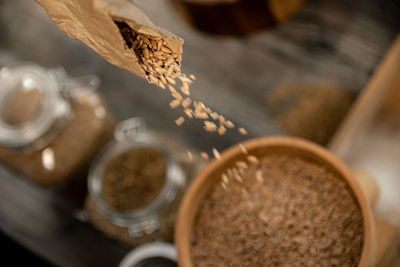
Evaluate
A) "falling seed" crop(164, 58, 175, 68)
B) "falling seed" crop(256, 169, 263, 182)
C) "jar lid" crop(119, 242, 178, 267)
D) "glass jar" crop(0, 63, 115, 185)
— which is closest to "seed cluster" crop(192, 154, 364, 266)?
"falling seed" crop(256, 169, 263, 182)

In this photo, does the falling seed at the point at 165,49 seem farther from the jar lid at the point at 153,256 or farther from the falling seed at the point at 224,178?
the jar lid at the point at 153,256

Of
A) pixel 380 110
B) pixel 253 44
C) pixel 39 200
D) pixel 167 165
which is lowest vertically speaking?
pixel 39 200

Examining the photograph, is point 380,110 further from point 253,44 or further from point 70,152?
point 70,152

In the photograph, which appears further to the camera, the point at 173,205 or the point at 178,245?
the point at 173,205

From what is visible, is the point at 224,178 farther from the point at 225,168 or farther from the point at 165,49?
the point at 165,49

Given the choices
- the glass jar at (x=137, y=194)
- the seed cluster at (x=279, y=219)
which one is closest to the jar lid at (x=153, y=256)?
the glass jar at (x=137, y=194)

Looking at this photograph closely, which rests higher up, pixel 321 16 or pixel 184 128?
pixel 321 16

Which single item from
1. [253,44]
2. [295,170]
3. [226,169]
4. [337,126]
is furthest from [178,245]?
[253,44]
